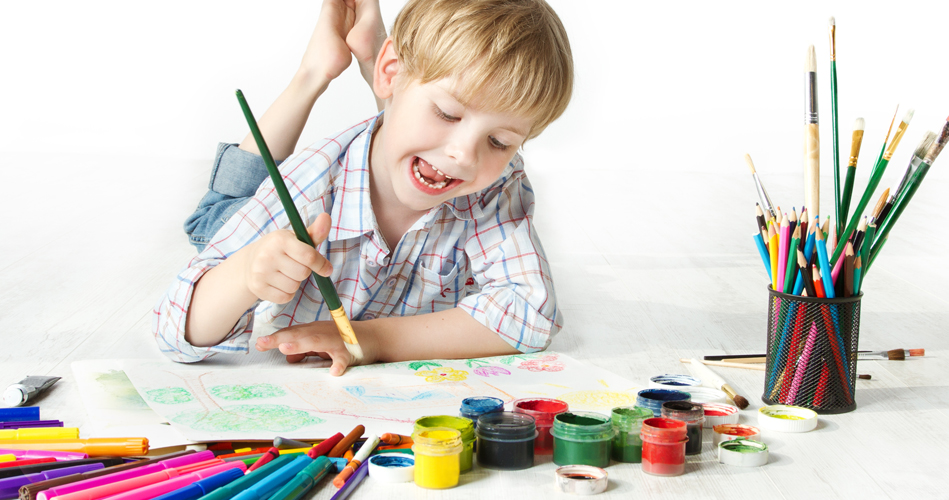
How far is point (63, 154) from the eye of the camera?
10.3ft

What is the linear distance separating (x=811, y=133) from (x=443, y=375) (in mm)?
362

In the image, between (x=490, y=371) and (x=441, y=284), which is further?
(x=441, y=284)

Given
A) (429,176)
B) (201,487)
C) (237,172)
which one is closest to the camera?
(201,487)

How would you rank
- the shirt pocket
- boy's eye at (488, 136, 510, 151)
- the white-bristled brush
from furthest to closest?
the shirt pocket < boy's eye at (488, 136, 510, 151) < the white-bristled brush

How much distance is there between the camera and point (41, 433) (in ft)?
1.82

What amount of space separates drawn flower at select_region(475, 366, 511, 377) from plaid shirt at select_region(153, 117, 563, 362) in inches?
2.4

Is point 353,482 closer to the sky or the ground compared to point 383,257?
closer to the ground

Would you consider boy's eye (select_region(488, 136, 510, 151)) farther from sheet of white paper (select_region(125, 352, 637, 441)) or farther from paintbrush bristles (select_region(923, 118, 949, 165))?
paintbrush bristles (select_region(923, 118, 949, 165))

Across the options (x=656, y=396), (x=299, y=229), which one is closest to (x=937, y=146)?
(x=656, y=396)

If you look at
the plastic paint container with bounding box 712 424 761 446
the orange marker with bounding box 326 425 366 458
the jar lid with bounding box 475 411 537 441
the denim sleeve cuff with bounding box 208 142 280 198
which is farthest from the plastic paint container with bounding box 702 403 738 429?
the denim sleeve cuff with bounding box 208 142 280 198

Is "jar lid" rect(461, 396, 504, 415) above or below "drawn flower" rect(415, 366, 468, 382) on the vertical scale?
above

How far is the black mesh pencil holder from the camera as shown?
63 centimetres

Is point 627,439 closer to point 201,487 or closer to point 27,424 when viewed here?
point 201,487

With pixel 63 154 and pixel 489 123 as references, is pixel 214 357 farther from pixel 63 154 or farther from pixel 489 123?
pixel 63 154
